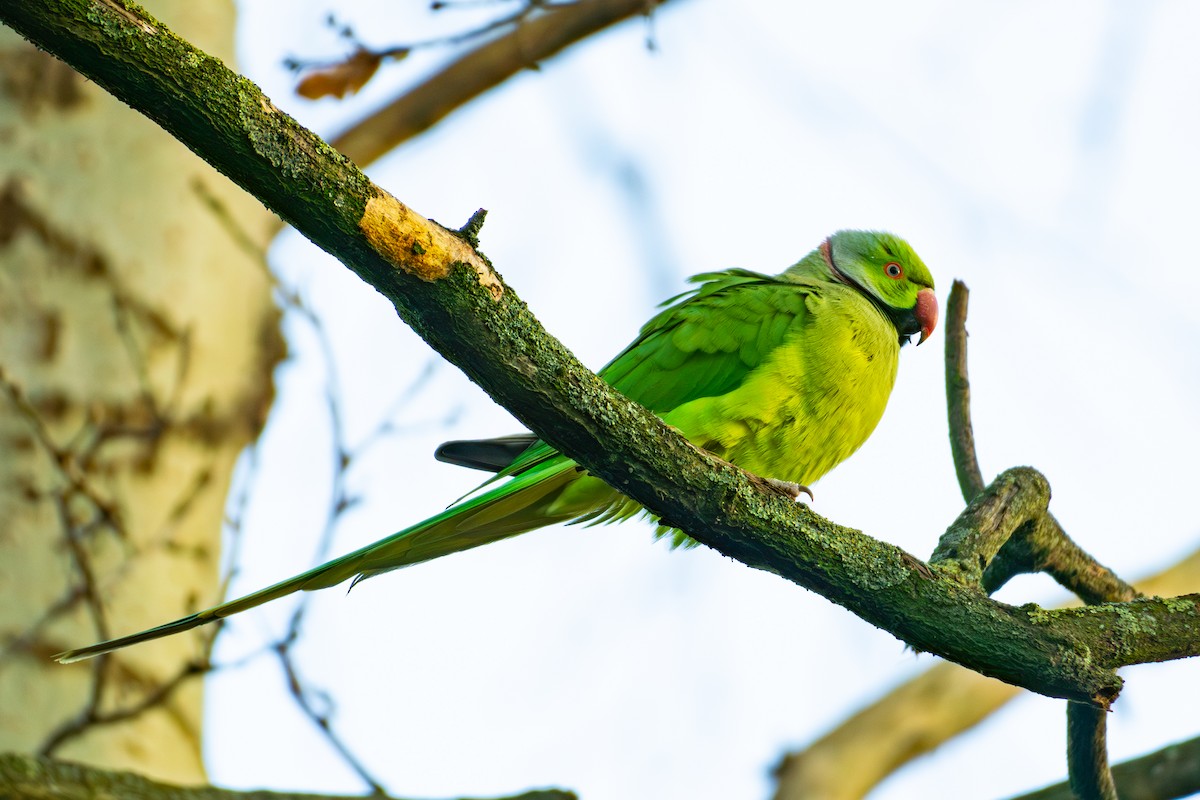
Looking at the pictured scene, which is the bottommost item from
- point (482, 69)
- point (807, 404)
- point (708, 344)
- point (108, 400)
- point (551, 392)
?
point (551, 392)

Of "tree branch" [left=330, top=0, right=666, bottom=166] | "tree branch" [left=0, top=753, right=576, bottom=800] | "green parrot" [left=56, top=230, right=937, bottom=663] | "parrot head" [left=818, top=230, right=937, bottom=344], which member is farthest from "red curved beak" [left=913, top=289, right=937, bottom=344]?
"tree branch" [left=0, top=753, right=576, bottom=800]

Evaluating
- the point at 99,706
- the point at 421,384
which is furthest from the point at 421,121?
the point at 99,706

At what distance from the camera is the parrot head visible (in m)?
4.65

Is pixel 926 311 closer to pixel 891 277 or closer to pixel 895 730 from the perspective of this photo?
pixel 891 277

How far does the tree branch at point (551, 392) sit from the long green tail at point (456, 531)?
990mm

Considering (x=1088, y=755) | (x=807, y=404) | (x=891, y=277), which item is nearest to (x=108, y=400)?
(x=807, y=404)

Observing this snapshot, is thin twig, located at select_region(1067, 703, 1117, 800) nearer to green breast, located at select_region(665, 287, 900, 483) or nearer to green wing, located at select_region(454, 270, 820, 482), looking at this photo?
green breast, located at select_region(665, 287, 900, 483)

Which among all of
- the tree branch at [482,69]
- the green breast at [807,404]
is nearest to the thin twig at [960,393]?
the green breast at [807,404]

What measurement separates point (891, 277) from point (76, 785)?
3.62m

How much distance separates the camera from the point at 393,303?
1.96 meters

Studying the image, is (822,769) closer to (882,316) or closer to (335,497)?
(882,316)

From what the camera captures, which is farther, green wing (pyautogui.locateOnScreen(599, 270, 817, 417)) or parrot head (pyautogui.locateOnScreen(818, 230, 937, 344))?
parrot head (pyautogui.locateOnScreen(818, 230, 937, 344))

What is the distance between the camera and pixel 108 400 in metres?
3.99

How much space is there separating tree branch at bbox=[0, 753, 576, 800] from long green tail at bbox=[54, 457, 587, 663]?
354 mm
